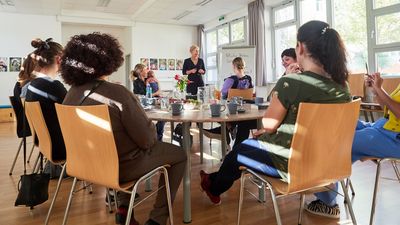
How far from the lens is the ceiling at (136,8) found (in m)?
7.42

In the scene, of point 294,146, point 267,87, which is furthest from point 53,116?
point 267,87

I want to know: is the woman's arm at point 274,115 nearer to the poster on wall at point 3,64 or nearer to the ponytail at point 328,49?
the ponytail at point 328,49

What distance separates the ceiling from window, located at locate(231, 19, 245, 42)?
40 cm

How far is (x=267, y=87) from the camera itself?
284 inches

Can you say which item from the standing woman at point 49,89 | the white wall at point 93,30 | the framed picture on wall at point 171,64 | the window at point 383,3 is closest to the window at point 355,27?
the window at point 383,3

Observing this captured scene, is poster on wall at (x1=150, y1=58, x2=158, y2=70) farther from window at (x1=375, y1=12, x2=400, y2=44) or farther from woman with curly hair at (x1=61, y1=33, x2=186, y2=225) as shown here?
woman with curly hair at (x1=61, y1=33, x2=186, y2=225)

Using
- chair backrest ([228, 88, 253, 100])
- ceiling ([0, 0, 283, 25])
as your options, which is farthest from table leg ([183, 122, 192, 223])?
ceiling ([0, 0, 283, 25])

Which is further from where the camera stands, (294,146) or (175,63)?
(175,63)

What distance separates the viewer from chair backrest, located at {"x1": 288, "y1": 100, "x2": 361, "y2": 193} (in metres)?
1.19

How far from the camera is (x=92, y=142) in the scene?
1.36 meters

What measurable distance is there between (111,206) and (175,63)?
8.14m

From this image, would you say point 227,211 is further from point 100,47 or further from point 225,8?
point 225,8

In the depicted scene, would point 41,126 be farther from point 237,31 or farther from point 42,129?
point 237,31

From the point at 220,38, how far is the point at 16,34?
224 inches
